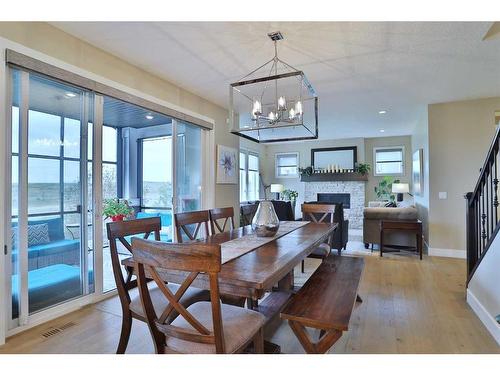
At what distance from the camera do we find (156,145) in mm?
6188

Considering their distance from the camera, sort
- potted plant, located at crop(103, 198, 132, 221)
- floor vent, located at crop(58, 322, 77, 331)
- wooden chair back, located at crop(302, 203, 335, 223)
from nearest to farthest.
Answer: floor vent, located at crop(58, 322, 77, 331) < wooden chair back, located at crop(302, 203, 335, 223) < potted plant, located at crop(103, 198, 132, 221)

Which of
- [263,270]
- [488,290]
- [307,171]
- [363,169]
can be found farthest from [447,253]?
[307,171]

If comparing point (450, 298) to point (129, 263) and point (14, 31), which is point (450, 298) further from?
point (14, 31)

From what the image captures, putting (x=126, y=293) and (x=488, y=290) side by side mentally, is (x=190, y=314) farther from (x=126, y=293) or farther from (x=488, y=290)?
(x=488, y=290)

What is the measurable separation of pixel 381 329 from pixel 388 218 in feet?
9.48

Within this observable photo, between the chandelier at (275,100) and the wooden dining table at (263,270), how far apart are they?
40.1 inches

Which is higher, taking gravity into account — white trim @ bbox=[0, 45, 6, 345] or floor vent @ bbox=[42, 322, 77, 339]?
white trim @ bbox=[0, 45, 6, 345]

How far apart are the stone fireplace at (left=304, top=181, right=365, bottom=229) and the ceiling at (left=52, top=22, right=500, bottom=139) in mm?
4395

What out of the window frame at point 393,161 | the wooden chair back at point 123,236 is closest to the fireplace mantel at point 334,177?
the window frame at point 393,161

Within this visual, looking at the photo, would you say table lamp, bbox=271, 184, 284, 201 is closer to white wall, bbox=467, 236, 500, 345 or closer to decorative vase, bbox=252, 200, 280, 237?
white wall, bbox=467, 236, 500, 345

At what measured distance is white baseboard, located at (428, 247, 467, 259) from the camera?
4.69 metres

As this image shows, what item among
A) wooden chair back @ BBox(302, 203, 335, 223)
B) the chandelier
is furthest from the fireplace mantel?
wooden chair back @ BBox(302, 203, 335, 223)

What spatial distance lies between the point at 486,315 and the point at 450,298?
0.62 metres

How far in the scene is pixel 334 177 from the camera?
8.70 meters
